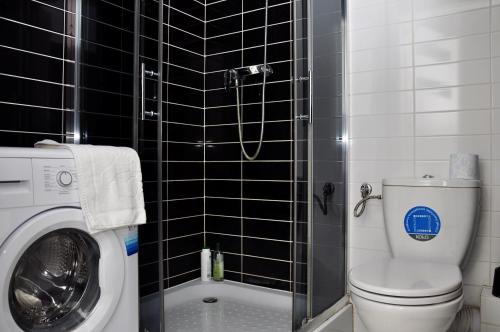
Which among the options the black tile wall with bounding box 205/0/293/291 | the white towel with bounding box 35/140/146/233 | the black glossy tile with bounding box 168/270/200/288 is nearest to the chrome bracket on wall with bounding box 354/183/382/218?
the black tile wall with bounding box 205/0/293/291

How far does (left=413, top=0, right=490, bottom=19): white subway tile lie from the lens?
181 centimetres

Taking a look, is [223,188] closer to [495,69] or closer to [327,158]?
[327,158]

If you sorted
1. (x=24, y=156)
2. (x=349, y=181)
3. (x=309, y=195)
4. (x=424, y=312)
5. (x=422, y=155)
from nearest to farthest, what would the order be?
(x=24, y=156) < (x=424, y=312) < (x=309, y=195) < (x=422, y=155) < (x=349, y=181)

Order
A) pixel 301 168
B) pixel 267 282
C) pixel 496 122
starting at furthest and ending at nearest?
pixel 267 282, pixel 496 122, pixel 301 168

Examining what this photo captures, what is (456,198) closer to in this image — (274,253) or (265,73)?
(274,253)

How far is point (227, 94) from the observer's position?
244 centimetres

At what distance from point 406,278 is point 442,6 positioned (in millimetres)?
1347

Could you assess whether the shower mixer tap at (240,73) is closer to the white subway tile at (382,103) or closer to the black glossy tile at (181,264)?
the white subway tile at (382,103)

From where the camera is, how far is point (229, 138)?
8.02 ft

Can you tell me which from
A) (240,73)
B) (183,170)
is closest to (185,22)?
(240,73)

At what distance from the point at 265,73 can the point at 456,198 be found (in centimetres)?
120

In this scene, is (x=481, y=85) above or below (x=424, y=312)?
above

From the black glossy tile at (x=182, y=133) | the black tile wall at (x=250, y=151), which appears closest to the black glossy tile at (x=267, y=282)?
the black tile wall at (x=250, y=151)

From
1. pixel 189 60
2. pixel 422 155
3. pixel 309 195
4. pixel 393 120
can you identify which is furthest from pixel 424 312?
pixel 189 60
